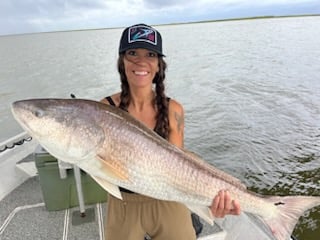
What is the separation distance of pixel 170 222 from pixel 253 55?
25408 mm

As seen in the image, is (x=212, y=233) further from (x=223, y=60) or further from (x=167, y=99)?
(x=223, y=60)

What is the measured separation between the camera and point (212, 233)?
142 inches

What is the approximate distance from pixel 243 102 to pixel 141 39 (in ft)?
39.1

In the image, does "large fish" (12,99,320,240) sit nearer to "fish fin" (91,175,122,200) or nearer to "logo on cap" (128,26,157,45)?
"fish fin" (91,175,122,200)

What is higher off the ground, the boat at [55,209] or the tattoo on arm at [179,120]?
the tattoo on arm at [179,120]

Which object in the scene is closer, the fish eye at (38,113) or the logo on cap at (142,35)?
the fish eye at (38,113)

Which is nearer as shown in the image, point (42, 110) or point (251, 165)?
point (42, 110)

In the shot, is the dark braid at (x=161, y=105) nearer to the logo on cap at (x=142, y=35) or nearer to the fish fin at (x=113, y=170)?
the logo on cap at (x=142, y=35)

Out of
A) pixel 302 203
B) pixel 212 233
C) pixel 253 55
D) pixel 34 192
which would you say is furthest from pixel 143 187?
pixel 253 55

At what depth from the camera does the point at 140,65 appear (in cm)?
222

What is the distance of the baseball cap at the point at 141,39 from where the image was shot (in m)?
2.16

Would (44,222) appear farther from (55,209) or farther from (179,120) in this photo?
(179,120)

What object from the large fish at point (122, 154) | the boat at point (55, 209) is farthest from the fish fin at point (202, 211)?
the boat at point (55, 209)

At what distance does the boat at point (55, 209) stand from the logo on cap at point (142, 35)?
1742 millimetres
